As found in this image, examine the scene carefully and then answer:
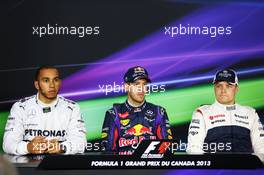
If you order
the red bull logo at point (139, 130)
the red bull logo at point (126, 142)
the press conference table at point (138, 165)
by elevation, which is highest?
the red bull logo at point (139, 130)

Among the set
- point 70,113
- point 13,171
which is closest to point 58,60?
point 70,113

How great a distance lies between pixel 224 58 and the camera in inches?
199

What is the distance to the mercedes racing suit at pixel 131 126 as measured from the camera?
445 cm

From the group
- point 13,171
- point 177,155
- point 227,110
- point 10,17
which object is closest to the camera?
point 13,171

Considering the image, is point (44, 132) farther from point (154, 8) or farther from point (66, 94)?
point (154, 8)

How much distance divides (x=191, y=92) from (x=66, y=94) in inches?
46.0

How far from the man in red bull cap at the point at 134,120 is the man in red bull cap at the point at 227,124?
0.27 metres

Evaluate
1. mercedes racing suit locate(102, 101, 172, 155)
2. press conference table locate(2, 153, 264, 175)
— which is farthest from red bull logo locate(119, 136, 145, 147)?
press conference table locate(2, 153, 264, 175)

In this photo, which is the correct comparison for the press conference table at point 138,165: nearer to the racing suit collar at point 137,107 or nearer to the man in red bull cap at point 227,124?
the man in red bull cap at point 227,124

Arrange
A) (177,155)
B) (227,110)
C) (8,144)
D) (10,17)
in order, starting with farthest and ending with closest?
(10,17) < (227,110) < (8,144) < (177,155)

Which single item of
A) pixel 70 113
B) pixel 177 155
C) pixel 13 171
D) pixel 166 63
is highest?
pixel 166 63

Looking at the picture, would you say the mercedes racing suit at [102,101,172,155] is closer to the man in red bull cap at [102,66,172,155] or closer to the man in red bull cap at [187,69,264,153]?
the man in red bull cap at [102,66,172,155]

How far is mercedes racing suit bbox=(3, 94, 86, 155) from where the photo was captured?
4.36 meters

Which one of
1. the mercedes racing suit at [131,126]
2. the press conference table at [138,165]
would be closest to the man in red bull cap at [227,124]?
the mercedes racing suit at [131,126]
